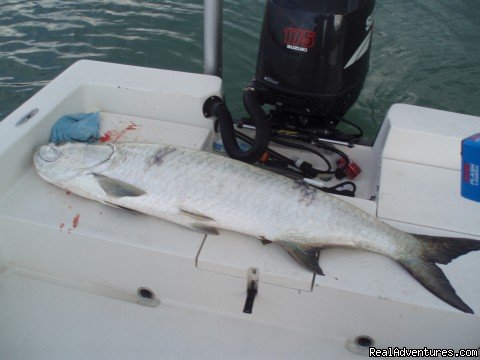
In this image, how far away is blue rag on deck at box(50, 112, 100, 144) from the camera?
2.99 meters

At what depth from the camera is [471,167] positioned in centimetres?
185

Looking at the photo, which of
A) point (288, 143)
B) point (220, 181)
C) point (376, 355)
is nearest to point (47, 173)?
point (220, 181)

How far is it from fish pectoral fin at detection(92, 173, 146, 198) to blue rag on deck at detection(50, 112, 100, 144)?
48 centimetres

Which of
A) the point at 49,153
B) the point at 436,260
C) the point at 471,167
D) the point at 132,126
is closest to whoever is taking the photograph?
the point at 471,167

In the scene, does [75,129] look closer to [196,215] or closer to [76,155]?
[76,155]

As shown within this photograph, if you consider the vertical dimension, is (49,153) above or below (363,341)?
→ above

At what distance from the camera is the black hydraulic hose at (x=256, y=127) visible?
290cm

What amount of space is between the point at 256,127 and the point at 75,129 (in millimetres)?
1183

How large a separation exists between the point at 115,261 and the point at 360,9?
7.34 feet

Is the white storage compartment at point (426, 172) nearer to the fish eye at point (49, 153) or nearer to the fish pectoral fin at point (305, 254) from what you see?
the fish pectoral fin at point (305, 254)

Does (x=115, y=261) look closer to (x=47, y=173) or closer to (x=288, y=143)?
(x=47, y=173)

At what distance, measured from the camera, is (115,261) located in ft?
8.07

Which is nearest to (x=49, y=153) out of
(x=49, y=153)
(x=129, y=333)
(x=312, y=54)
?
(x=49, y=153)

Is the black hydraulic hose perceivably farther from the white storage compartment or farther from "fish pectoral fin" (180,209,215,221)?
the white storage compartment
